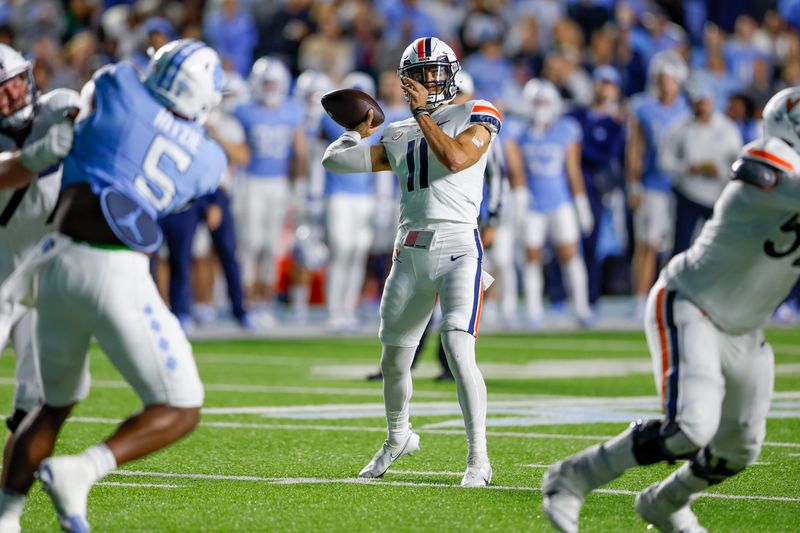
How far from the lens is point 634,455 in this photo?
4.54 meters

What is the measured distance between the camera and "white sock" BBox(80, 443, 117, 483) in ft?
14.1

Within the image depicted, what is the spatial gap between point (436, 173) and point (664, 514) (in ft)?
6.32

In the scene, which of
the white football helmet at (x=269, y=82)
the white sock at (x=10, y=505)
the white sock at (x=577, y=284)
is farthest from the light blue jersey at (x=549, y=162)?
the white sock at (x=10, y=505)

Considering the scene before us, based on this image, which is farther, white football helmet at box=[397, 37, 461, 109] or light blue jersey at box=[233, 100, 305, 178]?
light blue jersey at box=[233, 100, 305, 178]

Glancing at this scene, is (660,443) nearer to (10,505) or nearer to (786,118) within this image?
(786,118)

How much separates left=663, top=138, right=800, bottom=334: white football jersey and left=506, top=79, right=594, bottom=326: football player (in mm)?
9068

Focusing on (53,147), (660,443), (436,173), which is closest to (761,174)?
(660,443)

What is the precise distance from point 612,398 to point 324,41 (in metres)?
9.04

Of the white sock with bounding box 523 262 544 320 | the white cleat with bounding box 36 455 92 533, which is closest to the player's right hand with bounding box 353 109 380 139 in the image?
the white cleat with bounding box 36 455 92 533

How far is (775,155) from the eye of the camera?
441 cm

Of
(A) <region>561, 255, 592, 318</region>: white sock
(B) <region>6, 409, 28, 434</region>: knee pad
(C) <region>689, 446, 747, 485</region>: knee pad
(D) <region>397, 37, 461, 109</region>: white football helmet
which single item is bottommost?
(A) <region>561, 255, 592, 318</region>: white sock

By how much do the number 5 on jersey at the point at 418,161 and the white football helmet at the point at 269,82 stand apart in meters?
7.95

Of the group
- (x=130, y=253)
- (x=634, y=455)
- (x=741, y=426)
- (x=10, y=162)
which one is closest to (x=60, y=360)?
(x=130, y=253)

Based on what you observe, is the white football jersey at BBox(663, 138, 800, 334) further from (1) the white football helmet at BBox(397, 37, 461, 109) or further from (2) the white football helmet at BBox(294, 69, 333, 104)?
(2) the white football helmet at BBox(294, 69, 333, 104)
